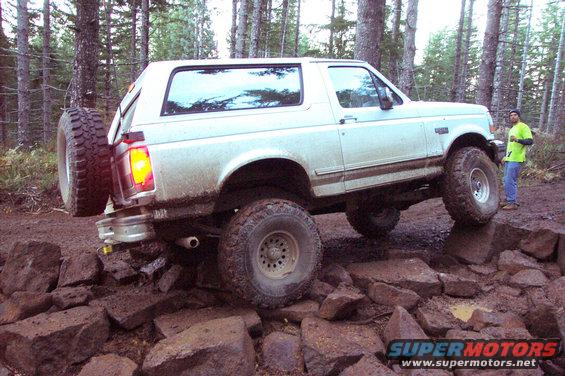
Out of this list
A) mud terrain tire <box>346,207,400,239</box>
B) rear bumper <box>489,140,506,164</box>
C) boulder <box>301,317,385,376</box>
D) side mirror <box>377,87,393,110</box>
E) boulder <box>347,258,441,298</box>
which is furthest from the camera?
mud terrain tire <box>346,207,400,239</box>

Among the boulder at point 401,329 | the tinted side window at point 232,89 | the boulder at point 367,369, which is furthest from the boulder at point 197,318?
the tinted side window at point 232,89

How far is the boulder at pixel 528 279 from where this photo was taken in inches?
179

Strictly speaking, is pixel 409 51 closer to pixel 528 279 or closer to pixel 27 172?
pixel 528 279

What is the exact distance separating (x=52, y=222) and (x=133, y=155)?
5532 mm

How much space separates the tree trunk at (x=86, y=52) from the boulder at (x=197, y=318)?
6019 mm

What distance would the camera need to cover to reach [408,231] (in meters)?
7.15

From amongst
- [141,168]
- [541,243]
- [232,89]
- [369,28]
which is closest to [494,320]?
[541,243]

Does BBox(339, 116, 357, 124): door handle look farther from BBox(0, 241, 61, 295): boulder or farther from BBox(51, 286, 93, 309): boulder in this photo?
BBox(0, 241, 61, 295): boulder

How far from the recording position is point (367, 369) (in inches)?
119

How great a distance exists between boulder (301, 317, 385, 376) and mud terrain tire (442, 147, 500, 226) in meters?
2.33

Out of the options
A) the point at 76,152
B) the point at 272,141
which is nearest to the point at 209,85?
the point at 272,141

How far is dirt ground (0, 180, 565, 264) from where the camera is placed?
6230 mm

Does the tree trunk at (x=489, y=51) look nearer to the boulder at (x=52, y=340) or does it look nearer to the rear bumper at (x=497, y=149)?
the rear bumper at (x=497, y=149)

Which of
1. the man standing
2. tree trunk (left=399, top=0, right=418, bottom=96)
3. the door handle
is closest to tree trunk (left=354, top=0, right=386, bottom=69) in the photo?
the man standing
